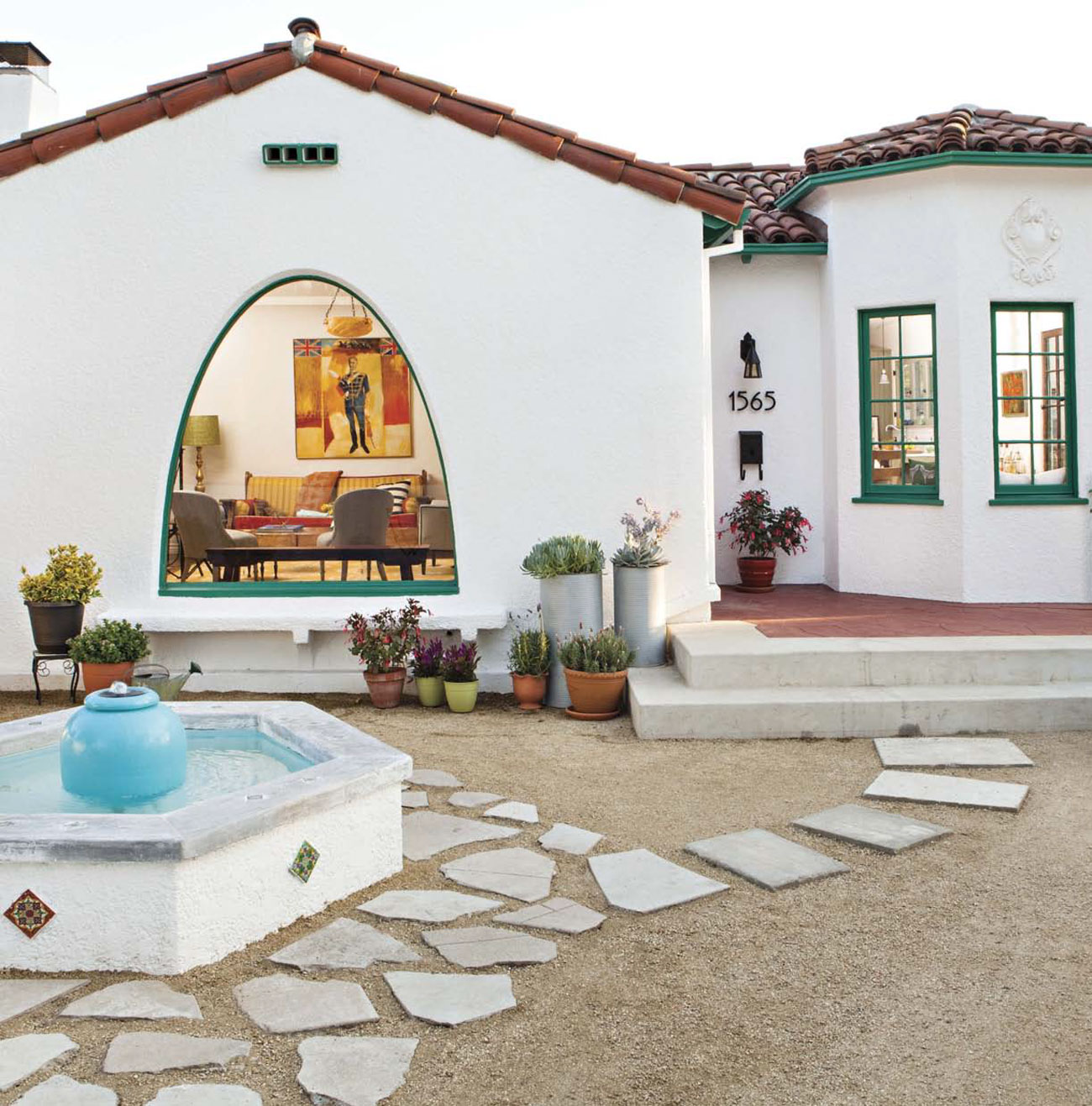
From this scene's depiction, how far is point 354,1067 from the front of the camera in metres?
3.31

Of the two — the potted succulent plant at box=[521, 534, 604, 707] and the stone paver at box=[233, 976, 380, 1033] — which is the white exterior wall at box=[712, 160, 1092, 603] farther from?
the stone paver at box=[233, 976, 380, 1033]

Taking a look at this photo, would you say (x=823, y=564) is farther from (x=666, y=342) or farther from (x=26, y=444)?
(x=26, y=444)

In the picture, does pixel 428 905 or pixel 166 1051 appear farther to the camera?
pixel 428 905

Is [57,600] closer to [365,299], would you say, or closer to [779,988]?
[365,299]

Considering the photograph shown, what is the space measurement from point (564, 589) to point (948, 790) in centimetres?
293

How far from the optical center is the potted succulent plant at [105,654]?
318 inches

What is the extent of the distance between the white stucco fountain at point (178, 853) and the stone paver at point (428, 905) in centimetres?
19

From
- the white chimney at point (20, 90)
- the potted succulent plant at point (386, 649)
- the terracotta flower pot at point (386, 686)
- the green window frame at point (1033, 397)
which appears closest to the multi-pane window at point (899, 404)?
the green window frame at point (1033, 397)

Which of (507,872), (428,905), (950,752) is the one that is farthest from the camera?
(950,752)

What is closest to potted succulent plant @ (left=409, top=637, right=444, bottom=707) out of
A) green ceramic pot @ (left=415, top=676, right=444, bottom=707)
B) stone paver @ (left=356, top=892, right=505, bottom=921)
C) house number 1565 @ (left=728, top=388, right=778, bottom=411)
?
green ceramic pot @ (left=415, top=676, right=444, bottom=707)

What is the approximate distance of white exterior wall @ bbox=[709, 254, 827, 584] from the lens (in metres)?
10.6

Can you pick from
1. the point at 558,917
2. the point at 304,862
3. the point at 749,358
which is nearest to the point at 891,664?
the point at 558,917

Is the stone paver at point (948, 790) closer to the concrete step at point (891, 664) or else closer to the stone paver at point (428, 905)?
the concrete step at point (891, 664)

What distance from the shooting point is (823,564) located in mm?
10727
